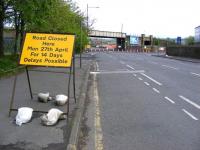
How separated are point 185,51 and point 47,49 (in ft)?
203

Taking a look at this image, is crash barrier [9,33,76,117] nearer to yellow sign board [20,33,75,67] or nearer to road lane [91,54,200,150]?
yellow sign board [20,33,75,67]

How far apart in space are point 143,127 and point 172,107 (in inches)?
129

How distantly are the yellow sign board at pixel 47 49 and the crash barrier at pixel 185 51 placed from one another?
177 ft

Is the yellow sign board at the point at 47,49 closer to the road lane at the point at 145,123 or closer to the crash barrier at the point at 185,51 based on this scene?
the road lane at the point at 145,123

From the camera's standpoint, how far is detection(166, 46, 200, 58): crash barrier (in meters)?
64.2

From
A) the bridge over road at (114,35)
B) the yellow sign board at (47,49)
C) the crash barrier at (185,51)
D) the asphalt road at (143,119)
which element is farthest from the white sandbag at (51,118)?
the bridge over road at (114,35)

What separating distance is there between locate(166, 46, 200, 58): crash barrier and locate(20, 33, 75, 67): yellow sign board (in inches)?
2119

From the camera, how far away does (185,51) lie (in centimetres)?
7088

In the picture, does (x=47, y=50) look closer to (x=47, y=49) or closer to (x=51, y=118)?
(x=47, y=49)

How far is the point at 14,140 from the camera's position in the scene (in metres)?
7.89

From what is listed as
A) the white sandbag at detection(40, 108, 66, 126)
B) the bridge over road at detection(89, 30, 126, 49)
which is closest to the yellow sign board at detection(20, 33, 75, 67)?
the white sandbag at detection(40, 108, 66, 126)

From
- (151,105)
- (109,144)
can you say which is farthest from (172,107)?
(109,144)

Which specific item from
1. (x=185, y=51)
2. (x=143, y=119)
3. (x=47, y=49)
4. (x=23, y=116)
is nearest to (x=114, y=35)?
(x=185, y=51)

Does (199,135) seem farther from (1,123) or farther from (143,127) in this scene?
(1,123)
